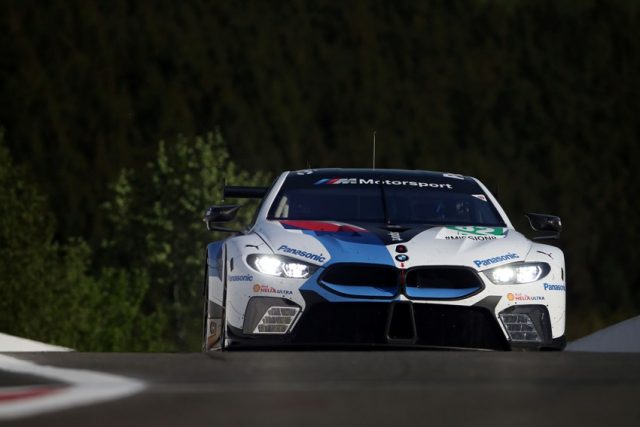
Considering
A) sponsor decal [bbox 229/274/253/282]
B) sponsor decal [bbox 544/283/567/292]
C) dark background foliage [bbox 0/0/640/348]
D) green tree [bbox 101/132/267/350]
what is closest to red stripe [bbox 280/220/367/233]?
sponsor decal [bbox 229/274/253/282]

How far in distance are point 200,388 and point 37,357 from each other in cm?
174

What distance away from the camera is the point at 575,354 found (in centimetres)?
834

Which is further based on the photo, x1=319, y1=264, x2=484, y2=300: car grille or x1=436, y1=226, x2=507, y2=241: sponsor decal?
x1=436, y1=226, x2=507, y2=241: sponsor decal

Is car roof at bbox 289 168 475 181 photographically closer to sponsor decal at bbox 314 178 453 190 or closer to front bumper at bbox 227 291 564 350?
sponsor decal at bbox 314 178 453 190

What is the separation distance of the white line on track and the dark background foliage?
108m

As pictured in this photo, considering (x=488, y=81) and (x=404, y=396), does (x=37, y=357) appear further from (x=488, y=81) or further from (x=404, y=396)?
(x=488, y=81)

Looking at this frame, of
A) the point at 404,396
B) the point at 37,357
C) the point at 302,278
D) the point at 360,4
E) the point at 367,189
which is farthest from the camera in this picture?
the point at 360,4

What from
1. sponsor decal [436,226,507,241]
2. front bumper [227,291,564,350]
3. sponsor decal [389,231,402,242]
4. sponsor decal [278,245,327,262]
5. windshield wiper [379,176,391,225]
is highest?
windshield wiper [379,176,391,225]

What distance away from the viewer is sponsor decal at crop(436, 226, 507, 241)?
32.6ft

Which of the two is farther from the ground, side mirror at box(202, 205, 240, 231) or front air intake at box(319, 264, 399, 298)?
side mirror at box(202, 205, 240, 231)

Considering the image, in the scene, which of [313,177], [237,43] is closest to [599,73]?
[237,43]

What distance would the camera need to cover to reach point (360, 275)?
947 cm

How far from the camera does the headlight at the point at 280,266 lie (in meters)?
9.49

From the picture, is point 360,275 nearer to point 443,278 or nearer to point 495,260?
point 443,278
